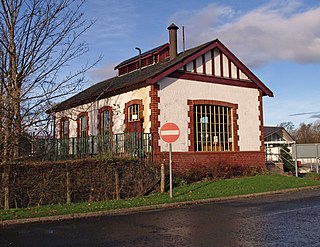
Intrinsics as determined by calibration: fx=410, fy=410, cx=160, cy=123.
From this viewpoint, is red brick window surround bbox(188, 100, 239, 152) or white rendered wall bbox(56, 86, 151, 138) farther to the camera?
red brick window surround bbox(188, 100, 239, 152)

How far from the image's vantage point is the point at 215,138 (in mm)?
21406

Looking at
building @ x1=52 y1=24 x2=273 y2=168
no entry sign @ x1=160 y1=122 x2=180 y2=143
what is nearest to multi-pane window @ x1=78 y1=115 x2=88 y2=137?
building @ x1=52 y1=24 x2=273 y2=168

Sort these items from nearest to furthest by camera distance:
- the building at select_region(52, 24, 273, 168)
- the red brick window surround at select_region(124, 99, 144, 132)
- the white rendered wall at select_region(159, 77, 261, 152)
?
the building at select_region(52, 24, 273, 168), the white rendered wall at select_region(159, 77, 261, 152), the red brick window surround at select_region(124, 99, 144, 132)

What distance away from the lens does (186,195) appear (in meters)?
14.6

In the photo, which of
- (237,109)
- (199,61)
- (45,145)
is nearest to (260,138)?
(237,109)

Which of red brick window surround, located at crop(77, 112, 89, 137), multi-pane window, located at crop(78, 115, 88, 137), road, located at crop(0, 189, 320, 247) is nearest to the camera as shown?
road, located at crop(0, 189, 320, 247)

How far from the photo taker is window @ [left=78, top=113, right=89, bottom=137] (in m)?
25.1

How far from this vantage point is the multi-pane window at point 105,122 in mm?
22700

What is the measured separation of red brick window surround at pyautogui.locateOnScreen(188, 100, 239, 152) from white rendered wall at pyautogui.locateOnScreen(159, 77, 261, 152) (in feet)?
0.90

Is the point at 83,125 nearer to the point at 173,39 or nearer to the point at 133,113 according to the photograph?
the point at 133,113

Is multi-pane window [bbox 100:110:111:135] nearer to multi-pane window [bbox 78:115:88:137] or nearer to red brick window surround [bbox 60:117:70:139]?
multi-pane window [bbox 78:115:88:137]

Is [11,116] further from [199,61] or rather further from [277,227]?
[199,61]

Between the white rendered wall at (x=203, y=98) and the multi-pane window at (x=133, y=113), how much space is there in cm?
154

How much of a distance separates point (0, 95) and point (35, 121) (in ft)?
4.70
